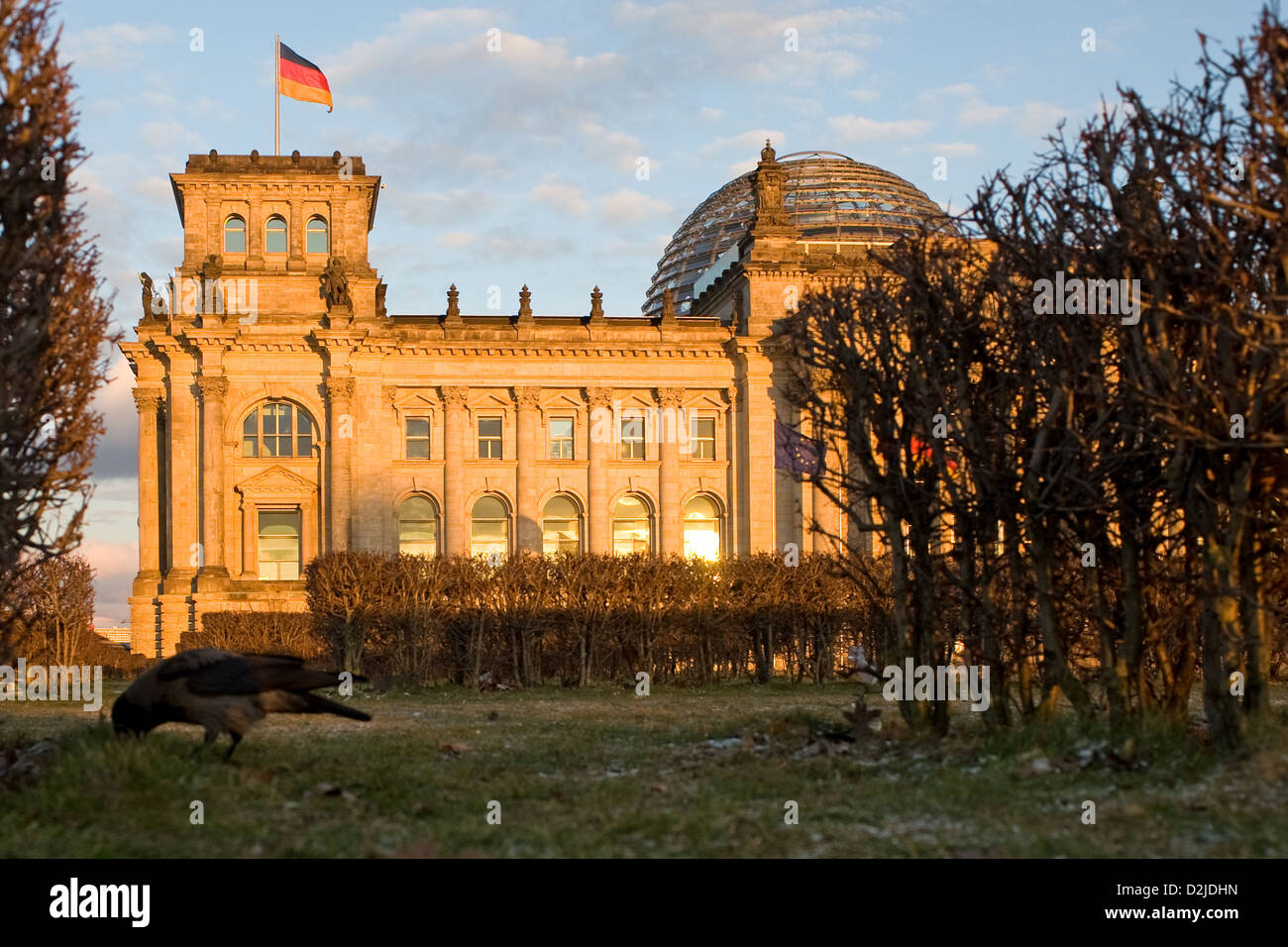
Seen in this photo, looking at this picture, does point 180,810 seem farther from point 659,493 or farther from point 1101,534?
point 659,493

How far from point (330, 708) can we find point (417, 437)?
59.0 m

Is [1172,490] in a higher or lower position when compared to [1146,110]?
lower

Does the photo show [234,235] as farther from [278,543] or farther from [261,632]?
[261,632]

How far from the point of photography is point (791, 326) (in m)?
19.6

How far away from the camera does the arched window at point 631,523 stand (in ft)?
240

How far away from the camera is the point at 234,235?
2776 inches

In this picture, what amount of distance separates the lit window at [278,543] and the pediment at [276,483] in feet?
3.43

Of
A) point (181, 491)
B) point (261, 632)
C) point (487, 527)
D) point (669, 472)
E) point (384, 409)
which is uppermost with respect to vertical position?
point (384, 409)

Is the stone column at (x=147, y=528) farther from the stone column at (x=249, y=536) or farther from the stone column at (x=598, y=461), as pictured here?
the stone column at (x=598, y=461)

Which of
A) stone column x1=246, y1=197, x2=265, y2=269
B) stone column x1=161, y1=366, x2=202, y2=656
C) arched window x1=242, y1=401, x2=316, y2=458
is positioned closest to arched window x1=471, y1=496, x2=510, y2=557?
arched window x1=242, y1=401, x2=316, y2=458

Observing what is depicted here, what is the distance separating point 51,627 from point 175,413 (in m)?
20.4

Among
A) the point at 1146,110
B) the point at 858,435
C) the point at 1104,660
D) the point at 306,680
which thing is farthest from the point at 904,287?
the point at 306,680
